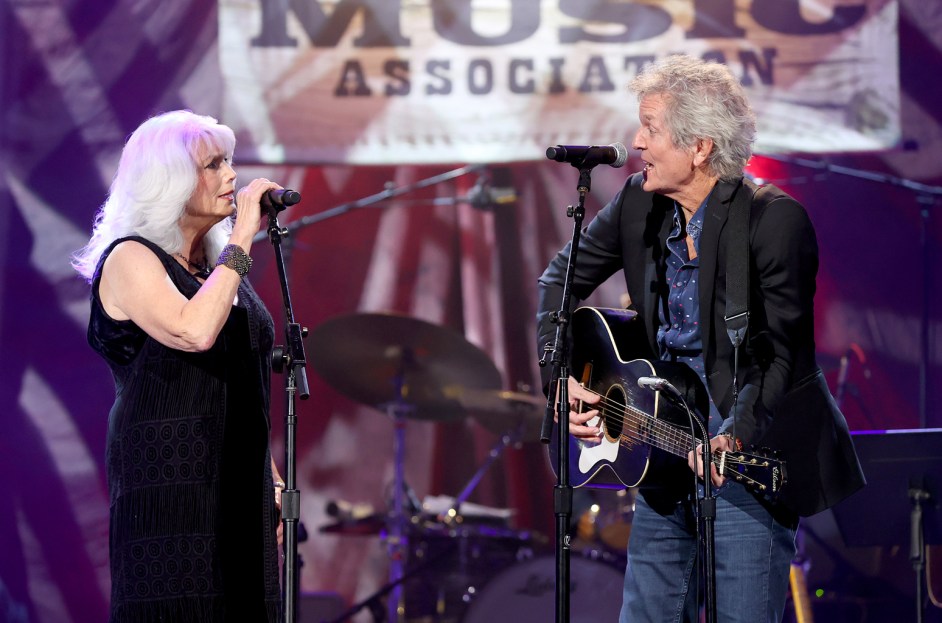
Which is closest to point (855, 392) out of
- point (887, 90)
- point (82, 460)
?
point (887, 90)

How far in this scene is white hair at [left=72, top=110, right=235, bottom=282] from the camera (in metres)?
3.13

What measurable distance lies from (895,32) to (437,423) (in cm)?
327

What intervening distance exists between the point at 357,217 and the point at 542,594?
2357mm

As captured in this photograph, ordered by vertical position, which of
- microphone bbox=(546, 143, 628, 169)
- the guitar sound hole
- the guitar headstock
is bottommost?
the guitar headstock

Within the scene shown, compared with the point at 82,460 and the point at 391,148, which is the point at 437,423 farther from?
the point at 82,460

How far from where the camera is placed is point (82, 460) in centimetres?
595

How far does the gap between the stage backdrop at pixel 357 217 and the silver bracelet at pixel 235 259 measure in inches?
111

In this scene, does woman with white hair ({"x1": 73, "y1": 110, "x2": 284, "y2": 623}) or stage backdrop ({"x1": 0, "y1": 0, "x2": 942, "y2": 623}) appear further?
stage backdrop ({"x1": 0, "y1": 0, "x2": 942, "y2": 623})

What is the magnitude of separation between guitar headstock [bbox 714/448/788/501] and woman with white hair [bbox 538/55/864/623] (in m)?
0.04

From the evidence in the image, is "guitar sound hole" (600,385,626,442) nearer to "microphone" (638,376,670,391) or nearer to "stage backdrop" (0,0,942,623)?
"microphone" (638,376,670,391)

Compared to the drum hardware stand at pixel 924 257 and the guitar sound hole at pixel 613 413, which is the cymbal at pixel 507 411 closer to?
the guitar sound hole at pixel 613 413

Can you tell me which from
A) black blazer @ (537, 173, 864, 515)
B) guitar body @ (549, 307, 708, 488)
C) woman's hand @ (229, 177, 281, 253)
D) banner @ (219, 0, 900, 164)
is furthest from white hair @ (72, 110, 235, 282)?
banner @ (219, 0, 900, 164)

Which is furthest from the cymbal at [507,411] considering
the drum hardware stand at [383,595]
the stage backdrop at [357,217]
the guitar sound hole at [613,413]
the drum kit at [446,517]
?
the guitar sound hole at [613,413]

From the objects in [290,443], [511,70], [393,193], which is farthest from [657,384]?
[511,70]
